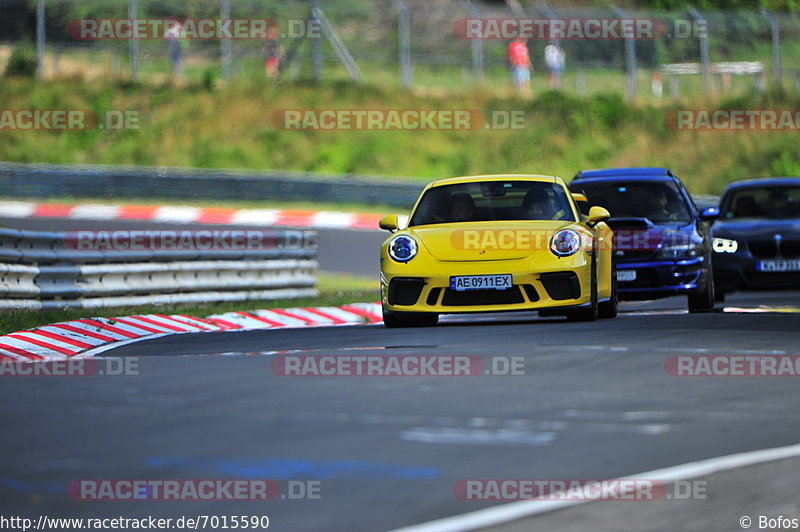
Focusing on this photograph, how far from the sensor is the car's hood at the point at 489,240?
1240cm

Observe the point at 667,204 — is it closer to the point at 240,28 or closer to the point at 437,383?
the point at 437,383

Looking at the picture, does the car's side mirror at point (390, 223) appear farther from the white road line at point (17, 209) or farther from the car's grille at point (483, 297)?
the white road line at point (17, 209)

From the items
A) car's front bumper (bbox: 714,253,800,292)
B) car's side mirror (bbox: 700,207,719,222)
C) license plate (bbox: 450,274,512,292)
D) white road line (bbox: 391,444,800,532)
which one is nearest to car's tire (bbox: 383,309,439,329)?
license plate (bbox: 450,274,512,292)

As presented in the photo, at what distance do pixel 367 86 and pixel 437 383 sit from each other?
3022 centimetres

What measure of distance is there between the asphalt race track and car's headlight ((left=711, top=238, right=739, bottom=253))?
21.0 ft

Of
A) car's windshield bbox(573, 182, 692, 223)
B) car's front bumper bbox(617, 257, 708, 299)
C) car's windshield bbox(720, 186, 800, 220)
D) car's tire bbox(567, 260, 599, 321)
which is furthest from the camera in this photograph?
car's windshield bbox(720, 186, 800, 220)

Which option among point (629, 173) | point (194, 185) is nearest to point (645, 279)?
point (629, 173)

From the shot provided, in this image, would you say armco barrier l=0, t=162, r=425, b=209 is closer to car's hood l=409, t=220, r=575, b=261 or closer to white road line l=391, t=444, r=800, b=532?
car's hood l=409, t=220, r=575, b=261

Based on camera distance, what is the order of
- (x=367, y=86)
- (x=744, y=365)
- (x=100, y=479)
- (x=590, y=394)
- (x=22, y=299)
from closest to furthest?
(x=100, y=479) < (x=590, y=394) < (x=744, y=365) < (x=22, y=299) < (x=367, y=86)

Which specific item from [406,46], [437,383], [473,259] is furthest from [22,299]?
[406,46]

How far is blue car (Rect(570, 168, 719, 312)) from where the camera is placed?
1474 centimetres

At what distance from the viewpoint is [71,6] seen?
1409 inches

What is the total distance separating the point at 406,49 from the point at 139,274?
18994mm

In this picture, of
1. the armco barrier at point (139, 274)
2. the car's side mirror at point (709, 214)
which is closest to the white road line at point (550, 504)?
the armco barrier at point (139, 274)
